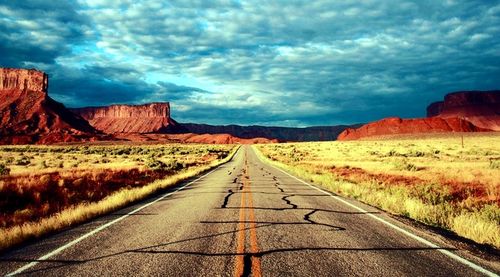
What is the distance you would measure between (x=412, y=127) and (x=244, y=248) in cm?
17697

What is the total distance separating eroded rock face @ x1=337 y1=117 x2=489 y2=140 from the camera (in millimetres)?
164500

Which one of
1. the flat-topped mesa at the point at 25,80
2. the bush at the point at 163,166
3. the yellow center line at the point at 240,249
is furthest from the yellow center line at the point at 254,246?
the flat-topped mesa at the point at 25,80

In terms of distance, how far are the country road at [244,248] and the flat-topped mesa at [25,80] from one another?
5932 inches

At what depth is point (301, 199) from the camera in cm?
1323

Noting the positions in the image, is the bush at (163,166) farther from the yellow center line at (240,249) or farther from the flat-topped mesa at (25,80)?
the flat-topped mesa at (25,80)

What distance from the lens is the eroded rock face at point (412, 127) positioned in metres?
164

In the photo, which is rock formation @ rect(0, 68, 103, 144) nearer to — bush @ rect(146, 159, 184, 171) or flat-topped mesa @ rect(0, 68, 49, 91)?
flat-topped mesa @ rect(0, 68, 49, 91)

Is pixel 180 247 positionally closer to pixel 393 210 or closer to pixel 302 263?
pixel 302 263

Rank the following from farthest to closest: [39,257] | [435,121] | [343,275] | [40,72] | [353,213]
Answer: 1. [435,121]
2. [40,72]
3. [353,213]
4. [39,257]
5. [343,275]

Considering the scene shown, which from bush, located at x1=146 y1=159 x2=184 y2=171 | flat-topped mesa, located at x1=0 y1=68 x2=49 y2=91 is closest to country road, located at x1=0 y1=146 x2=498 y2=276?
bush, located at x1=146 y1=159 x2=184 y2=171

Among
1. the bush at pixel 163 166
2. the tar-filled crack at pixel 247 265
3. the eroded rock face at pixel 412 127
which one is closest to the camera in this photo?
the tar-filled crack at pixel 247 265

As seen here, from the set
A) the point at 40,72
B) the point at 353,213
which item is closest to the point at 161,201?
the point at 353,213

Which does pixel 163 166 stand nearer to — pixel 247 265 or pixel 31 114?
pixel 247 265

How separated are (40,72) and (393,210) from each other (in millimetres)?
156071
